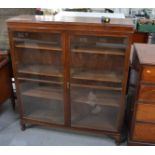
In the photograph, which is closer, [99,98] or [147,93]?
[147,93]

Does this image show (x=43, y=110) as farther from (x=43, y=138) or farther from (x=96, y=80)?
(x=96, y=80)

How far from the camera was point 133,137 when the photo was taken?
75.0 inches

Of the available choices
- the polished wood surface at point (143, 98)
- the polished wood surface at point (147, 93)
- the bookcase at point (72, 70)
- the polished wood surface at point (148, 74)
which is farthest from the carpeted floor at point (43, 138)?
the polished wood surface at point (148, 74)

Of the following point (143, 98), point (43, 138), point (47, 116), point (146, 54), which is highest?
point (146, 54)

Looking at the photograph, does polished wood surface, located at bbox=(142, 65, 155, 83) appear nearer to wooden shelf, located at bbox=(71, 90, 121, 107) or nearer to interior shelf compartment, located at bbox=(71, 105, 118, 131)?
wooden shelf, located at bbox=(71, 90, 121, 107)

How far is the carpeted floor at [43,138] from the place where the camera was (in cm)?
206

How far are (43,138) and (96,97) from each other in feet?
2.41

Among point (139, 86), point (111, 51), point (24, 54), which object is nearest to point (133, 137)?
point (139, 86)

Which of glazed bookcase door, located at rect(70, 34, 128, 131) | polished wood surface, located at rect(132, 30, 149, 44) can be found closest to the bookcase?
glazed bookcase door, located at rect(70, 34, 128, 131)

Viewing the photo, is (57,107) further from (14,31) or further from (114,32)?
(114,32)

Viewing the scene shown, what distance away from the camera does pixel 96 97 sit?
2.00 m

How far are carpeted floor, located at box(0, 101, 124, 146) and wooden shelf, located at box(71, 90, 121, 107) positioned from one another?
414mm

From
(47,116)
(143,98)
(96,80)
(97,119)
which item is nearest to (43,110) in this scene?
(47,116)

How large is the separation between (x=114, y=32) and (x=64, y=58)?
1.61 feet
